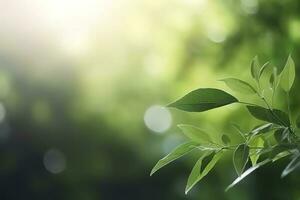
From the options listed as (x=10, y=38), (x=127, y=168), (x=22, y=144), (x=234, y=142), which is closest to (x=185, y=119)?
(x=127, y=168)

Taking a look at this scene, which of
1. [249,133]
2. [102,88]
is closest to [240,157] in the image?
[249,133]

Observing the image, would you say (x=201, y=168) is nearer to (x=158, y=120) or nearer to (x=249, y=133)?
(x=249, y=133)

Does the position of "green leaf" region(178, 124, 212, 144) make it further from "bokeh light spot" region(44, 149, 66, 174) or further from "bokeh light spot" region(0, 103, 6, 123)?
"bokeh light spot" region(0, 103, 6, 123)

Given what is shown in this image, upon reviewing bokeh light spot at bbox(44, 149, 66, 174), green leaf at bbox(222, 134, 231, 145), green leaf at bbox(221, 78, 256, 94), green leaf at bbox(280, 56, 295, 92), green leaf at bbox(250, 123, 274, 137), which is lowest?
bokeh light spot at bbox(44, 149, 66, 174)

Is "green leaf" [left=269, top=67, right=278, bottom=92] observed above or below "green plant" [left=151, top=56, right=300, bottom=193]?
above

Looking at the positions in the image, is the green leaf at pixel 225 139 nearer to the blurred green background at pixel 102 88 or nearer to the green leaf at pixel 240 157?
the green leaf at pixel 240 157

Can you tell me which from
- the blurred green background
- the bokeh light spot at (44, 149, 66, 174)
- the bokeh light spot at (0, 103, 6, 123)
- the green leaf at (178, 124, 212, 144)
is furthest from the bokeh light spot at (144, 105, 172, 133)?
the green leaf at (178, 124, 212, 144)
